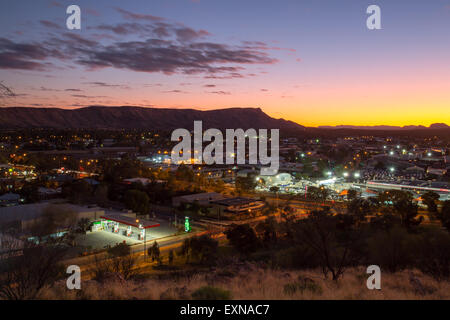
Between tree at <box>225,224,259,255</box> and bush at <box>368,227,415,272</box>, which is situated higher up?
bush at <box>368,227,415,272</box>

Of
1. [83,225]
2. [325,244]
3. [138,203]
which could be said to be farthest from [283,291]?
[138,203]

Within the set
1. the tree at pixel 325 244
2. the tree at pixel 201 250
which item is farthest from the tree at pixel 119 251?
the tree at pixel 325 244

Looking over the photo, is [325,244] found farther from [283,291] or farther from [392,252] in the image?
[392,252]

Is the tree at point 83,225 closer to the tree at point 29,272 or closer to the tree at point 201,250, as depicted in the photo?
the tree at point 201,250

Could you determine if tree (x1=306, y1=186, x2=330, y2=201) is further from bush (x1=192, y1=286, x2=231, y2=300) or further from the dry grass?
bush (x1=192, y1=286, x2=231, y2=300)

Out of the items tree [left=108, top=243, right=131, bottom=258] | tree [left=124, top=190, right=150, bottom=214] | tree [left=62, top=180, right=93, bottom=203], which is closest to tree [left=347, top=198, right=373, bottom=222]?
tree [left=108, top=243, right=131, bottom=258]
